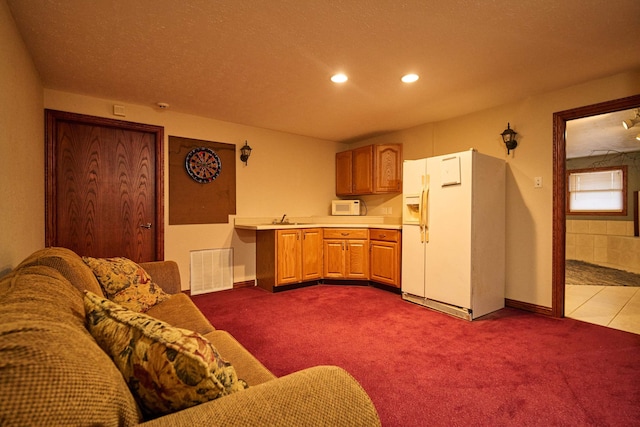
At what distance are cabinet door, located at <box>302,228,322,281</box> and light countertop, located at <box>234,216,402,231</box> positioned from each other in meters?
0.11

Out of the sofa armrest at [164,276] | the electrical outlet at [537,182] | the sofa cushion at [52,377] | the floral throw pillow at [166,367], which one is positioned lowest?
the sofa armrest at [164,276]

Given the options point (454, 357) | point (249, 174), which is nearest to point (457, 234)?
point (454, 357)

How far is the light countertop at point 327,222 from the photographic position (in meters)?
4.09

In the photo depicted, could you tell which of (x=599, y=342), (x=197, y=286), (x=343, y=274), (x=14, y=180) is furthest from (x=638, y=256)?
(x=14, y=180)

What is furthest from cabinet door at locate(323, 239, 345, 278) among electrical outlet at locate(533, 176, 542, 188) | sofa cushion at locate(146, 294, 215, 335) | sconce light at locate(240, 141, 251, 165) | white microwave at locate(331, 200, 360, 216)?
sofa cushion at locate(146, 294, 215, 335)

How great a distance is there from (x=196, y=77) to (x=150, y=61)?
0.39 metres

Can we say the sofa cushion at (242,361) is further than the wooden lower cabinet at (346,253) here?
No

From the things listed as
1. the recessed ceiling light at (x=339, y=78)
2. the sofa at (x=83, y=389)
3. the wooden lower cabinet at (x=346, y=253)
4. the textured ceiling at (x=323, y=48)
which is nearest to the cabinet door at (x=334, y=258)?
the wooden lower cabinet at (x=346, y=253)

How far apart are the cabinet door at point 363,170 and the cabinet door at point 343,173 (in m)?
0.10

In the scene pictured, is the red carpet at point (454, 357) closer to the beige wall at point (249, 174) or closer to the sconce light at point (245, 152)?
the beige wall at point (249, 174)

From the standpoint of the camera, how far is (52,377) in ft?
1.64

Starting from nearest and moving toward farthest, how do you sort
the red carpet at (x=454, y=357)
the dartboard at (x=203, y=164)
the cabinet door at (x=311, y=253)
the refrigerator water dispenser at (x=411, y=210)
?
the red carpet at (x=454, y=357) < the refrigerator water dispenser at (x=411, y=210) < the dartboard at (x=203, y=164) < the cabinet door at (x=311, y=253)

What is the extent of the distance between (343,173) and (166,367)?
4672 mm

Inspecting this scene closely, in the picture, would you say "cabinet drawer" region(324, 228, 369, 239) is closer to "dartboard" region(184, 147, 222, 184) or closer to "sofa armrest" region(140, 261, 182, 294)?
"dartboard" region(184, 147, 222, 184)
